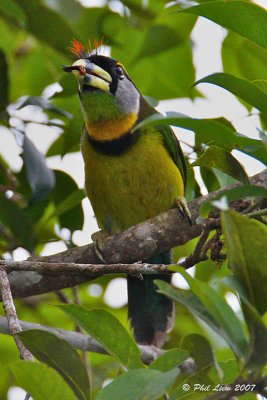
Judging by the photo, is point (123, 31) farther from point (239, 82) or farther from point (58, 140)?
point (239, 82)

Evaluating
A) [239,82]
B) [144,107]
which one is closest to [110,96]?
[144,107]

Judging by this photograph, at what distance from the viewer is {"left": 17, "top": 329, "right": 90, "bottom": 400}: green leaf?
174 centimetres

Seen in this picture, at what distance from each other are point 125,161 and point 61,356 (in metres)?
1.54

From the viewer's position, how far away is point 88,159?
331 cm

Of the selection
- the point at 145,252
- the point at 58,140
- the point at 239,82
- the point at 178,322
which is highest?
the point at 239,82

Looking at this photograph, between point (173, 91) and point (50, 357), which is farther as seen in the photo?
point (173, 91)

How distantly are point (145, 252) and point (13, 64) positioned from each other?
5.34ft

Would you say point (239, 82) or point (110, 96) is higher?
point (239, 82)

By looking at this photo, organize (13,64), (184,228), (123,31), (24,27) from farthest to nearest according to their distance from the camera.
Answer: (13,64)
(123,31)
(24,27)
(184,228)

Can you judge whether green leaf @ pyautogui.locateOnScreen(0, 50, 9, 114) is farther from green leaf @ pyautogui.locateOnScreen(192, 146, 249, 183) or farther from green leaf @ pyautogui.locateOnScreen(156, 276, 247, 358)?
green leaf @ pyautogui.locateOnScreen(156, 276, 247, 358)

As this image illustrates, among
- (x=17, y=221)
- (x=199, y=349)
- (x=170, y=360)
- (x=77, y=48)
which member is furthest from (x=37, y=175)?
(x=170, y=360)

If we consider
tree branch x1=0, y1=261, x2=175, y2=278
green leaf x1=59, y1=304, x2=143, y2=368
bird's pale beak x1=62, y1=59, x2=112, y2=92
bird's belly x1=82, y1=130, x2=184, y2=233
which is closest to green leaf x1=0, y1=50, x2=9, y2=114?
bird's pale beak x1=62, y1=59, x2=112, y2=92

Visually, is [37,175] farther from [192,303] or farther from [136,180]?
[192,303]

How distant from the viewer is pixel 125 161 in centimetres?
321
